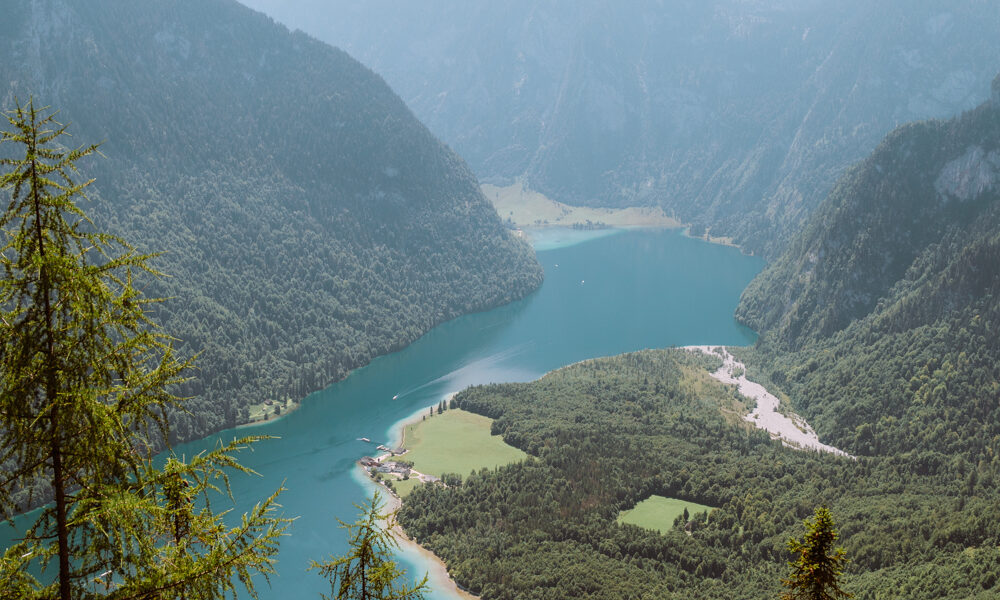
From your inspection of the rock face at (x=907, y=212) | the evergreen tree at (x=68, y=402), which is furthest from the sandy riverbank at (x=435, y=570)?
the rock face at (x=907, y=212)

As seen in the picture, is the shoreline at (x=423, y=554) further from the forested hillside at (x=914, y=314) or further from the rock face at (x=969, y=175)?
the rock face at (x=969, y=175)

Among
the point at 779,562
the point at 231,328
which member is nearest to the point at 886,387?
the point at 779,562

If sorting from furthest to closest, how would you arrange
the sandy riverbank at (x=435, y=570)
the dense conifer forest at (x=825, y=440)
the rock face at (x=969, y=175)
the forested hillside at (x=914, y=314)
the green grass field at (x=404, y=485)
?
the rock face at (x=969, y=175), the forested hillside at (x=914, y=314), the green grass field at (x=404, y=485), the sandy riverbank at (x=435, y=570), the dense conifer forest at (x=825, y=440)

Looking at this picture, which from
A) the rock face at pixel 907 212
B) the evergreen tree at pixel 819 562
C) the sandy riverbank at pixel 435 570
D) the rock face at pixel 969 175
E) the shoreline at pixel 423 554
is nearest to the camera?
the evergreen tree at pixel 819 562

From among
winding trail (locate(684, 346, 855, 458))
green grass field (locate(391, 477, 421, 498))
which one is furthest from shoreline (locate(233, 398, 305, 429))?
winding trail (locate(684, 346, 855, 458))

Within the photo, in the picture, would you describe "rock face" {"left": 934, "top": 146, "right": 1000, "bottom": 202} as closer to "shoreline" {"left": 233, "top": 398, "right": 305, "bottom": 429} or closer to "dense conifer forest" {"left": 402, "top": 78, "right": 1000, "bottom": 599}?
"dense conifer forest" {"left": 402, "top": 78, "right": 1000, "bottom": 599}

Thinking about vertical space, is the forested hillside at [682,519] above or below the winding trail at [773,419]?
below

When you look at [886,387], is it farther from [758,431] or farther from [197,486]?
[197,486]
